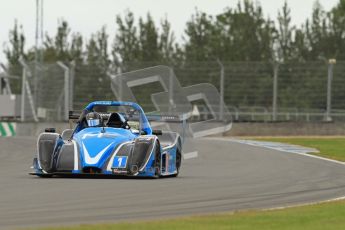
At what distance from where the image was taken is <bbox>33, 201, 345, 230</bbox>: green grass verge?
9.05 m

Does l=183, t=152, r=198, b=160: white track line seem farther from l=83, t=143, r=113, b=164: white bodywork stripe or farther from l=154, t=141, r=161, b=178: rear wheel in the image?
l=83, t=143, r=113, b=164: white bodywork stripe

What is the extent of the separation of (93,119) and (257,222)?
7831mm

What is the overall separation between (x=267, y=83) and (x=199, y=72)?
8.36ft

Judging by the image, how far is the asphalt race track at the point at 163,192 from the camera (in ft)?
33.4

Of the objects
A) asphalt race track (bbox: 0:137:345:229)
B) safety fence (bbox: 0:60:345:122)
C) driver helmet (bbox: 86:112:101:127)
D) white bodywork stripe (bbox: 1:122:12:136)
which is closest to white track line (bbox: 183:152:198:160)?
asphalt race track (bbox: 0:137:345:229)

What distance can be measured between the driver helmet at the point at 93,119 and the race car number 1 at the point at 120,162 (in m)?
1.55

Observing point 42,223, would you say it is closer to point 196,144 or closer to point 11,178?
point 11,178

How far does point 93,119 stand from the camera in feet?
55.8

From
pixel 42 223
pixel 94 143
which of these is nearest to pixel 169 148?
pixel 94 143

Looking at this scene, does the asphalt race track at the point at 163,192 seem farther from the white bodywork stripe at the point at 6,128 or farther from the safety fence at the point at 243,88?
the safety fence at the point at 243,88

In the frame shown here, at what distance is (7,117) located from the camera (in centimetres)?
4306

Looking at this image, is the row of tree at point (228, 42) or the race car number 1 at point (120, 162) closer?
the race car number 1 at point (120, 162)

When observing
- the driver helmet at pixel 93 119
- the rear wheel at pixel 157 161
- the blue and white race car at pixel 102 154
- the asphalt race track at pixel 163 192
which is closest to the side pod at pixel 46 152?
the blue and white race car at pixel 102 154

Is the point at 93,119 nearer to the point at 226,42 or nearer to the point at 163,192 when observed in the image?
the point at 163,192
